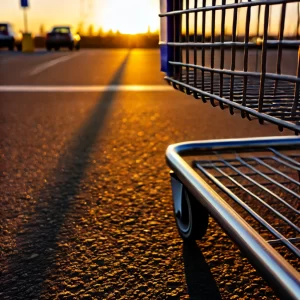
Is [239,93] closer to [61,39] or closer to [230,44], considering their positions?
[230,44]

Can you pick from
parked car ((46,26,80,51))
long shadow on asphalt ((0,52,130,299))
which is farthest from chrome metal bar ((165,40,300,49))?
parked car ((46,26,80,51))

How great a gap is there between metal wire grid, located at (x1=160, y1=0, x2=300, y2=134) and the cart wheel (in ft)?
1.30

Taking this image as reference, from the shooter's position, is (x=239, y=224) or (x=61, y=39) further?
(x=61, y=39)

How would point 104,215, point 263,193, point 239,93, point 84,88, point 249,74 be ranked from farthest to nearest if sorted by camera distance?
point 84,88 → point 263,193 → point 104,215 → point 239,93 → point 249,74

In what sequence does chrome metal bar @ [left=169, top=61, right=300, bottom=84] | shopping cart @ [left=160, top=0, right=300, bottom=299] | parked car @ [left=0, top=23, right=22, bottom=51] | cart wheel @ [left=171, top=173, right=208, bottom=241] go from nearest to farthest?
chrome metal bar @ [left=169, top=61, right=300, bottom=84]
shopping cart @ [left=160, top=0, right=300, bottom=299]
cart wheel @ [left=171, top=173, right=208, bottom=241]
parked car @ [left=0, top=23, right=22, bottom=51]

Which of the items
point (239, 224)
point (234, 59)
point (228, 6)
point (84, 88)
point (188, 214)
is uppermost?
point (228, 6)

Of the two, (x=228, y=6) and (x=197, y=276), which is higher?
(x=228, y=6)

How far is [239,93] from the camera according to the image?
1.61 meters

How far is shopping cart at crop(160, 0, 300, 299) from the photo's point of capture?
119cm

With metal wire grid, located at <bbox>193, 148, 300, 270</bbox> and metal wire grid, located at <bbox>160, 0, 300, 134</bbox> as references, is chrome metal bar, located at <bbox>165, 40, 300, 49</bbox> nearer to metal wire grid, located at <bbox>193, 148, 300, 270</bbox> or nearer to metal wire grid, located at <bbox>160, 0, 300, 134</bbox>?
metal wire grid, located at <bbox>160, 0, 300, 134</bbox>

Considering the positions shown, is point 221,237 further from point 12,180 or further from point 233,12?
point 12,180

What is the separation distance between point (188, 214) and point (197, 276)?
1.02 feet

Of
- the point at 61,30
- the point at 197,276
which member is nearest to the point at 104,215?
the point at 197,276

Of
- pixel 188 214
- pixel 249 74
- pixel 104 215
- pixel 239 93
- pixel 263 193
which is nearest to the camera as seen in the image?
pixel 249 74
